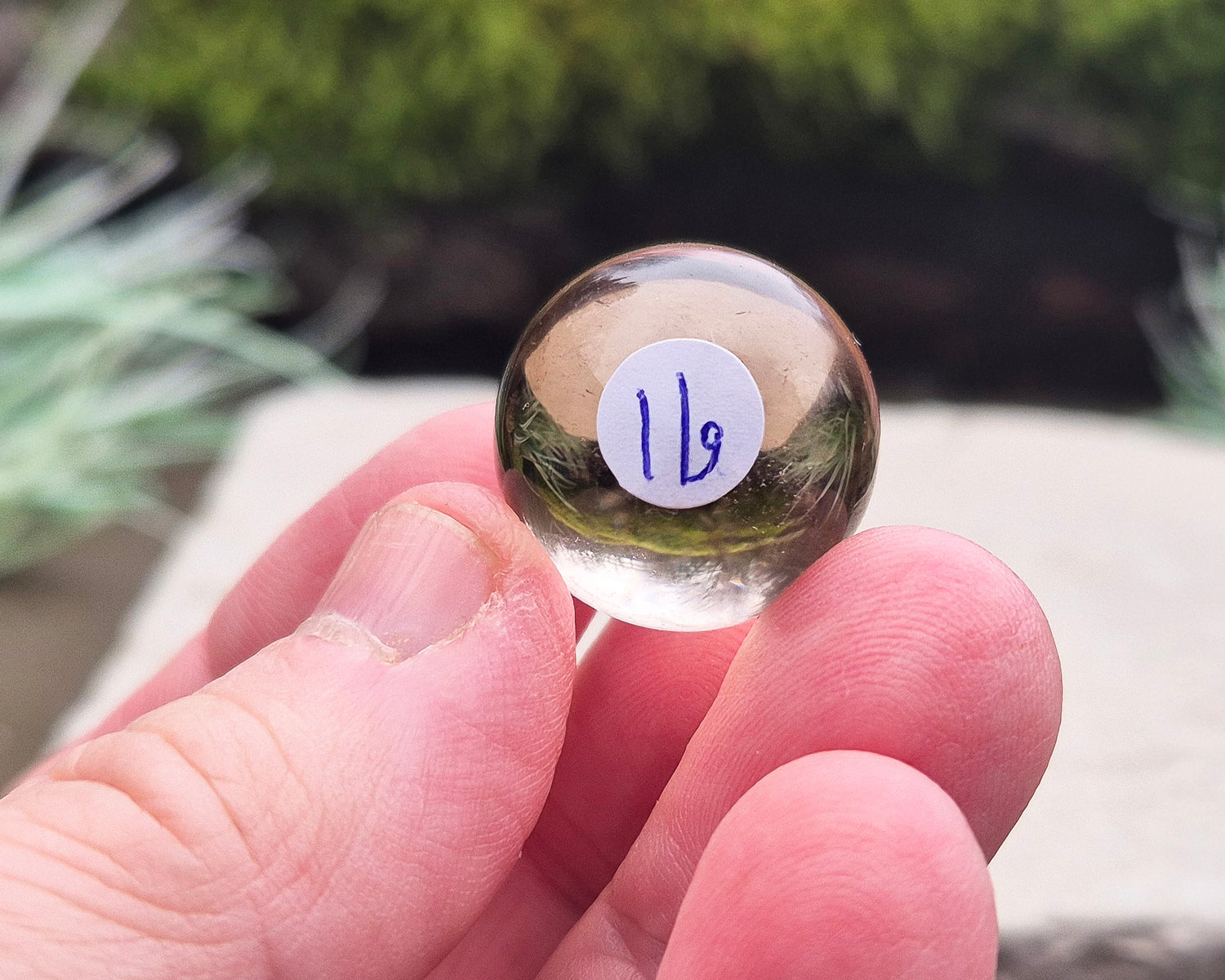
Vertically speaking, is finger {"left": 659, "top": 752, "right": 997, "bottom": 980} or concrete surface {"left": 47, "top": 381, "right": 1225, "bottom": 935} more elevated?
finger {"left": 659, "top": 752, "right": 997, "bottom": 980}

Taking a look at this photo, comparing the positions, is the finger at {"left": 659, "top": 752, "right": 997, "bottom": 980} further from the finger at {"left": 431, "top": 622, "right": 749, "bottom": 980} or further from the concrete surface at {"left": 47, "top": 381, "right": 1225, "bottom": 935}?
the concrete surface at {"left": 47, "top": 381, "right": 1225, "bottom": 935}

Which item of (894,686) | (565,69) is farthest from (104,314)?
(894,686)

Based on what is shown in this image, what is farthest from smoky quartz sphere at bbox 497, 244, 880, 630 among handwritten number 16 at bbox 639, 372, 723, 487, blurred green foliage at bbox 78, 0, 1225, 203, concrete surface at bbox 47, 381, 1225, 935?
blurred green foliage at bbox 78, 0, 1225, 203

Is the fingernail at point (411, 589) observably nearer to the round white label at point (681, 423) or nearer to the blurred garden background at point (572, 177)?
the round white label at point (681, 423)

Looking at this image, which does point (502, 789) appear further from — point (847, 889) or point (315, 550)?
point (315, 550)

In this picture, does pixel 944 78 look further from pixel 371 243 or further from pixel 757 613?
pixel 757 613

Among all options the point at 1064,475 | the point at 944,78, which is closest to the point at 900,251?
the point at 944,78
